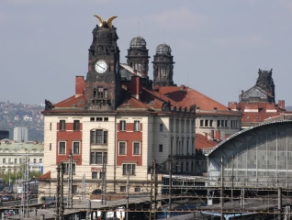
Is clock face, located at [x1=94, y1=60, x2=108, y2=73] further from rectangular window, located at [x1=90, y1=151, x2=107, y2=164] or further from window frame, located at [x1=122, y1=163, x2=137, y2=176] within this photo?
window frame, located at [x1=122, y1=163, x2=137, y2=176]

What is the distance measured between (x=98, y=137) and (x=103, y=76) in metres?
6.26

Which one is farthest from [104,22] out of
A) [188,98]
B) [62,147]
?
[188,98]

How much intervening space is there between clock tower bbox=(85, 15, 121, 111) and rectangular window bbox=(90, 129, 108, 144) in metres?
2.35

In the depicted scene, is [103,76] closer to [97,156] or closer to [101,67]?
[101,67]

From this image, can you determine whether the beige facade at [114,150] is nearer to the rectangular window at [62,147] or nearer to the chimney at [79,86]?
the rectangular window at [62,147]

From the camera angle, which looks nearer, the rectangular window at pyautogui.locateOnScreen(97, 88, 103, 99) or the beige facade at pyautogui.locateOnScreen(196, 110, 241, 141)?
the rectangular window at pyautogui.locateOnScreen(97, 88, 103, 99)

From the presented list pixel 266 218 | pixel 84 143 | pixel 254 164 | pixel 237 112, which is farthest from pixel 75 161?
pixel 237 112

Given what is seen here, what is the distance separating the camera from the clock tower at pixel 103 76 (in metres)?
148

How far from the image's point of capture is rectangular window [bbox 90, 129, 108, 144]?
14712cm

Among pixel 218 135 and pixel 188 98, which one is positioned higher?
pixel 188 98

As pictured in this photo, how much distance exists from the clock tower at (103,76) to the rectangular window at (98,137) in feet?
7.70

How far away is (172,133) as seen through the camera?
→ 151875 millimetres

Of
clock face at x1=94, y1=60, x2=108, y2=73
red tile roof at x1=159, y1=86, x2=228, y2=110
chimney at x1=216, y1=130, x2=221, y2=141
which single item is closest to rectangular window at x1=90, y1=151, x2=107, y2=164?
clock face at x1=94, y1=60, x2=108, y2=73

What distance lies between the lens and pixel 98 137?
483 feet
